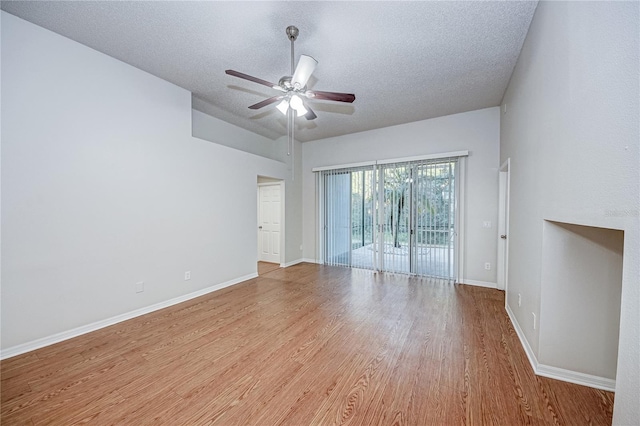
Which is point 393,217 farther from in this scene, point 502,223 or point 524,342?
point 524,342

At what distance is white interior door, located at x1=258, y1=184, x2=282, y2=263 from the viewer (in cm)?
588

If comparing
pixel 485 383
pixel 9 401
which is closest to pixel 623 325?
pixel 485 383

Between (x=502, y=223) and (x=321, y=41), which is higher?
(x=321, y=41)

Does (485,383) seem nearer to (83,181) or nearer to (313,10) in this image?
(313,10)

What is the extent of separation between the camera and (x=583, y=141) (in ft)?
4.44

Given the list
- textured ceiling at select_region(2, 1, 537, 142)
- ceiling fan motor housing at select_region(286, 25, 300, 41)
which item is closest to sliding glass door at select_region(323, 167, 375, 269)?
textured ceiling at select_region(2, 1, 537, 142)

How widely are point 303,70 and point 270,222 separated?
426 centimetres

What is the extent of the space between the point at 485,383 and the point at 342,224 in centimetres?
407

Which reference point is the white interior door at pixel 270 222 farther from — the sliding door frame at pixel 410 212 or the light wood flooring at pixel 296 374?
the light wood flooring at pixel 296 374

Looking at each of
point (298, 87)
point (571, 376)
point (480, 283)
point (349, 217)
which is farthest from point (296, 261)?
point (571, 376)

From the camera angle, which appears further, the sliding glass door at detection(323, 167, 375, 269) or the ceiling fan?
the sliding glass door at detection(323, 167, 375, 269)

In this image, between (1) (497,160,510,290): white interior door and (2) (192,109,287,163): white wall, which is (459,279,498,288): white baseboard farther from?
(2) (192,109,287,163): white wall

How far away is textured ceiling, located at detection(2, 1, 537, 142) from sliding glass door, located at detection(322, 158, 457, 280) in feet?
5.12

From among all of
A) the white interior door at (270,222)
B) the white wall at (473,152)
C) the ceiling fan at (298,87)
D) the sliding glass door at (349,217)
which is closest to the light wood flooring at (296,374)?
the white wall at (473,152)
